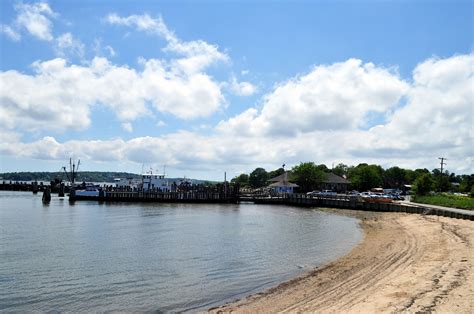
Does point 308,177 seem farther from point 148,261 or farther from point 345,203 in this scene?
point 148,261

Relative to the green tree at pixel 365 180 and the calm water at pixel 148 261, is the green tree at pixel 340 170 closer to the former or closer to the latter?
the green tree at pixel 365 180

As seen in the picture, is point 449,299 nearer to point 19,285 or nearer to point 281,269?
point 281,269

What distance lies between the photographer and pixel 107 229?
42656 mm

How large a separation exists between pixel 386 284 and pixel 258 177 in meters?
157

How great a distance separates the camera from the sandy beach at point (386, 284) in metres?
14.5

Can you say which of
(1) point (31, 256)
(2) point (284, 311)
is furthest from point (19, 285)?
(2) point (284, 311)

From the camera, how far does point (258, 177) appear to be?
175375 millimetres

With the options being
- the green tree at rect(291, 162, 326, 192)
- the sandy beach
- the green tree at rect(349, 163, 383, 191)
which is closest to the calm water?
the sandy beach

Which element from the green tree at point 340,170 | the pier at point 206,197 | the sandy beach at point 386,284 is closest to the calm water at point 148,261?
the sandy beach at point 386,284

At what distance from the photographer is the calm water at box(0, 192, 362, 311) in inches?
714

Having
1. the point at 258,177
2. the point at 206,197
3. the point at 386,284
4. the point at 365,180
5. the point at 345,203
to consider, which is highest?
the point at 258,177

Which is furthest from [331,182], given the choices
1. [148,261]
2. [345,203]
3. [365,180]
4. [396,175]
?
[148,261]

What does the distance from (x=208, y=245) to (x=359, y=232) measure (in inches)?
674

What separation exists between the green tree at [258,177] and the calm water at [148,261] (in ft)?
415
